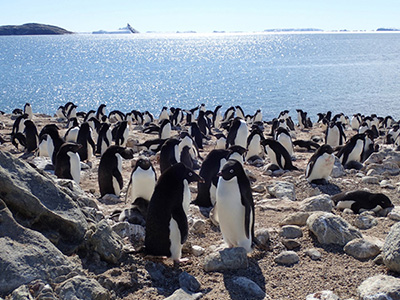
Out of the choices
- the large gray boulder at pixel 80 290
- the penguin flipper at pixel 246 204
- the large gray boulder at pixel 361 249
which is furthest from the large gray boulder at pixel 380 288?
the large gray boulder at pixel 80 290

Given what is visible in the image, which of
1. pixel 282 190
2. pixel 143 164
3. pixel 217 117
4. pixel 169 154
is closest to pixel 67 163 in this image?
pixel 169 154

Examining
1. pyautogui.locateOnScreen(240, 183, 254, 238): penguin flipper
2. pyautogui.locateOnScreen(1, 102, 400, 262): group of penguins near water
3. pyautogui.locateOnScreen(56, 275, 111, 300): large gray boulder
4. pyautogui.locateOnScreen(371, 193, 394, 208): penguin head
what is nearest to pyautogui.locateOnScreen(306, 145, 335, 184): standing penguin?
pyautogui.locateOnScreen(1, 102, 400, 262): group of penguins near water

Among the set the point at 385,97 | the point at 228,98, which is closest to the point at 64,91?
the point at 228,98

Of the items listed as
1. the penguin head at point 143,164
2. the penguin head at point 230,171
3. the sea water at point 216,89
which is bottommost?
the sea water at point 216,89

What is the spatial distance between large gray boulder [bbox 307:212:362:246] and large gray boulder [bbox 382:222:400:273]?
74cm

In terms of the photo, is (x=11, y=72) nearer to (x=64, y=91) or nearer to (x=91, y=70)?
(x=91, y=70)

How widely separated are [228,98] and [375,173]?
41464 millimetres

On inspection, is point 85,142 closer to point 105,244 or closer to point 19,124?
point 19,124

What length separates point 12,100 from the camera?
49.9m

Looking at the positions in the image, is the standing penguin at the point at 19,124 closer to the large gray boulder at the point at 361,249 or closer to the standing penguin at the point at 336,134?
the standing penguin at the point at 336,134

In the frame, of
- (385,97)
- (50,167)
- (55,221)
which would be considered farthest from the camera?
(385,97)

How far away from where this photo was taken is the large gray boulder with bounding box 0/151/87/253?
471 centimetres

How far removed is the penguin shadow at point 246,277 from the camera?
4.83 metres

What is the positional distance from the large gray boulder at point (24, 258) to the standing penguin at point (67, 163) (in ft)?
18.0
